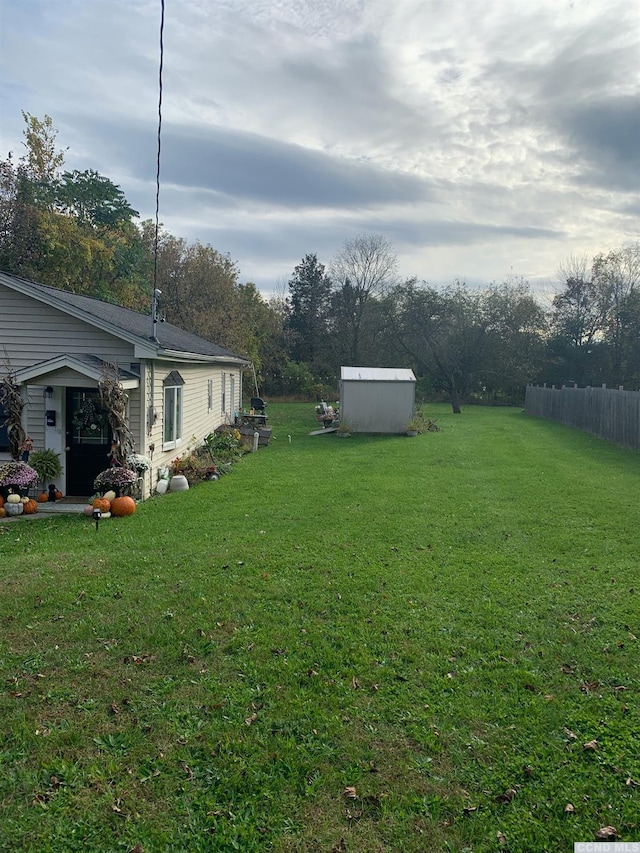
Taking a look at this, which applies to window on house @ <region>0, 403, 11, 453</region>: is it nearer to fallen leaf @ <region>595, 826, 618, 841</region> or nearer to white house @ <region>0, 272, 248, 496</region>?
white house @ <region>0, 272, 248, 496</region>

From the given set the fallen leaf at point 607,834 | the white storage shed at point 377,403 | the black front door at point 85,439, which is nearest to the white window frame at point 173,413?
the black front door at point 85,439

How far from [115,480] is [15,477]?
5.38 ft

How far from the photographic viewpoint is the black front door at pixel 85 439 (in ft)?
33.2

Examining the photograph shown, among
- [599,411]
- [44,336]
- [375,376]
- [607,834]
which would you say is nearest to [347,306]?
[375,376]

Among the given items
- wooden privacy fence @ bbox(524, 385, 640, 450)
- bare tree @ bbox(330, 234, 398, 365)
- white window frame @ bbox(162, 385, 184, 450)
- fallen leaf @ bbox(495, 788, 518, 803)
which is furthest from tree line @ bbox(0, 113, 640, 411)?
fallen leaf @ bbox(495, 788, 518, 803)

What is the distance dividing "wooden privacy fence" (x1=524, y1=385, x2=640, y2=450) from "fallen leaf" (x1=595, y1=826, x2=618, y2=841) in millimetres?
15142

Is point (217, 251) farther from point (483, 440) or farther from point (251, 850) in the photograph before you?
point (251, 850)

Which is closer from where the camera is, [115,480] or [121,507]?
[121,507]

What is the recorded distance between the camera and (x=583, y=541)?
7.43 m

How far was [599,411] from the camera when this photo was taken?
19312 millimetres

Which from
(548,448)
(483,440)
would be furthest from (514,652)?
(483,440)

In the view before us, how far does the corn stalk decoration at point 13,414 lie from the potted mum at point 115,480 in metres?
1.80

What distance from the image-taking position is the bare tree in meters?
40.9

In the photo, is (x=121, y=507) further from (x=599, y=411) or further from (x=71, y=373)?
(x=599, y=411)
